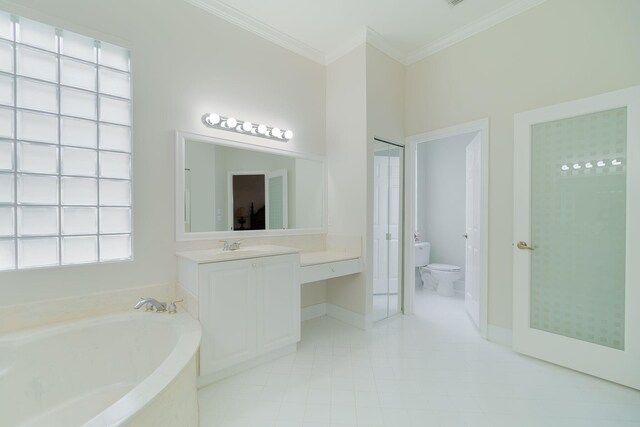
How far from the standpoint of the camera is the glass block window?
158 cm

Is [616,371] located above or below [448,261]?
below

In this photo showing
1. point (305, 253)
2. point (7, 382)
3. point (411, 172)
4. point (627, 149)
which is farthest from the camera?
point (411, 172)

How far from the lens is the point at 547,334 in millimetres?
2180

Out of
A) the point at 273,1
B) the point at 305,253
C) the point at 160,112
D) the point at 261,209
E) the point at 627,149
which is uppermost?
the point at 273,1

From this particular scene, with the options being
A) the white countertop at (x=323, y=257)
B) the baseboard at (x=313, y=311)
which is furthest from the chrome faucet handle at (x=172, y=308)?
the baseboard at (x=313, y=311)

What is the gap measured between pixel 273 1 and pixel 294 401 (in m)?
3.05

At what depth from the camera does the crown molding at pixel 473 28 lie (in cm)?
232

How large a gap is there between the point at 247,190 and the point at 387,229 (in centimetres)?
159

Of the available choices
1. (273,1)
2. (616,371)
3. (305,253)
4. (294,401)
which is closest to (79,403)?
(294,401)

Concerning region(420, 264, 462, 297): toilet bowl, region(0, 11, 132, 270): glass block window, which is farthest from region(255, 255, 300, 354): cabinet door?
region(420, 264, 462, 297): toilet bowl

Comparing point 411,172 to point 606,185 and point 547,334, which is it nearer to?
point 606,185

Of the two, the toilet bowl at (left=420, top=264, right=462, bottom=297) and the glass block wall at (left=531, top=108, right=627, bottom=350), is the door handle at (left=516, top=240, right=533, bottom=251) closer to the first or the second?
the glass block wall at (left=531, top=108, right=627, bottom=350)

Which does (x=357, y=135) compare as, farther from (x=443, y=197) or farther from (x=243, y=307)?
(x=443, y=197)

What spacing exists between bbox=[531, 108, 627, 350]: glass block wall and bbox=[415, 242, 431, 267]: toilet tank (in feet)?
6.78
